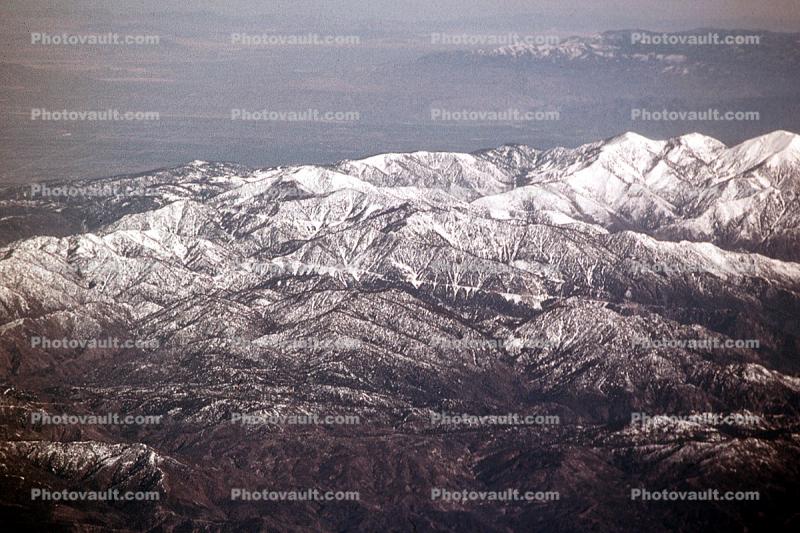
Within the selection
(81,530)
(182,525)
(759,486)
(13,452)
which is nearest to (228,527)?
(182,525)

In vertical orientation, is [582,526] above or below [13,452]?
below

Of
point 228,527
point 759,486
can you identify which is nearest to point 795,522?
point 759,486

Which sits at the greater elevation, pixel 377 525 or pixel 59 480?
pixel 59 480

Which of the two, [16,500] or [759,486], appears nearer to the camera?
[16,500]

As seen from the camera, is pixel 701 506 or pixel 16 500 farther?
pixel 701 506

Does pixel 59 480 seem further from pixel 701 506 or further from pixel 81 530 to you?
pixel 701 506

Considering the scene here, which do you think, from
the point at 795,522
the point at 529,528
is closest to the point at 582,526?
the point at 529,528

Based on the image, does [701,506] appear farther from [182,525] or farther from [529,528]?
[182,525]
